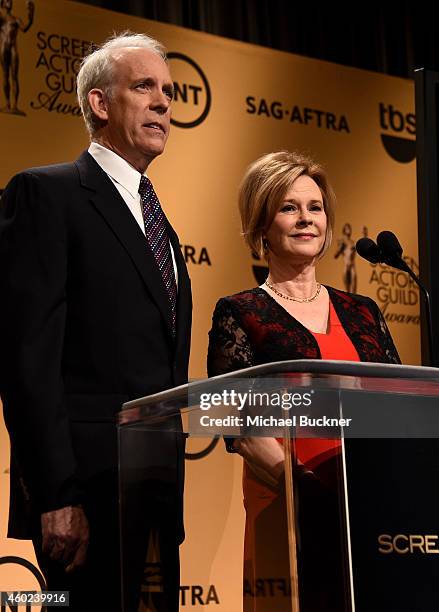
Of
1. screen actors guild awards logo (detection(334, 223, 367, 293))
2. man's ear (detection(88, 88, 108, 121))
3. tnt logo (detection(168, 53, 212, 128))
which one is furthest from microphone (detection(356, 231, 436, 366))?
screen actors guild awards logo (detection(334, 223, 367, 293))

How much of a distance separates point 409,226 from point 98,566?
3181mm

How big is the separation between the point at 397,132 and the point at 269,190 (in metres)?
2.35

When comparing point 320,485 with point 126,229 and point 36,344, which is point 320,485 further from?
point 126,229

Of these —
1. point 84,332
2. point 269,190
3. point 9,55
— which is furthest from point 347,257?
point 84,332

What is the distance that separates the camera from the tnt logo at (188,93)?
13.8ft

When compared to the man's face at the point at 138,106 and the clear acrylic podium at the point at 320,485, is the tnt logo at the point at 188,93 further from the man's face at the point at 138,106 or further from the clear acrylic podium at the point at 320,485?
the clear acrylic podium at the point at 320,485

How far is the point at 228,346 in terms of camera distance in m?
2.44

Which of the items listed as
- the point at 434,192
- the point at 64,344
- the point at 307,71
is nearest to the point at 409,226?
the point at 307,71

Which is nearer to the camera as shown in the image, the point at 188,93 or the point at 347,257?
the point at 188,93

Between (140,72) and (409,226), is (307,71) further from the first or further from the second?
(140,72)

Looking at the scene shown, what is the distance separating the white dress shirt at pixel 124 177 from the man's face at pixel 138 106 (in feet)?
0.07

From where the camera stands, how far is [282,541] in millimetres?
1436

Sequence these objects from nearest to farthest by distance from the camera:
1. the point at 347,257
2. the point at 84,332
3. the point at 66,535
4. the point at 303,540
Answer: the point at 303,540 < the point at 66,535 < the point at 84,332 < the point at 347,257

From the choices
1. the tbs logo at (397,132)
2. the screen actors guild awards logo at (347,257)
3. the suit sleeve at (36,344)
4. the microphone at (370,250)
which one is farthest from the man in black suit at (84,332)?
the tbs logo at (397,132)
